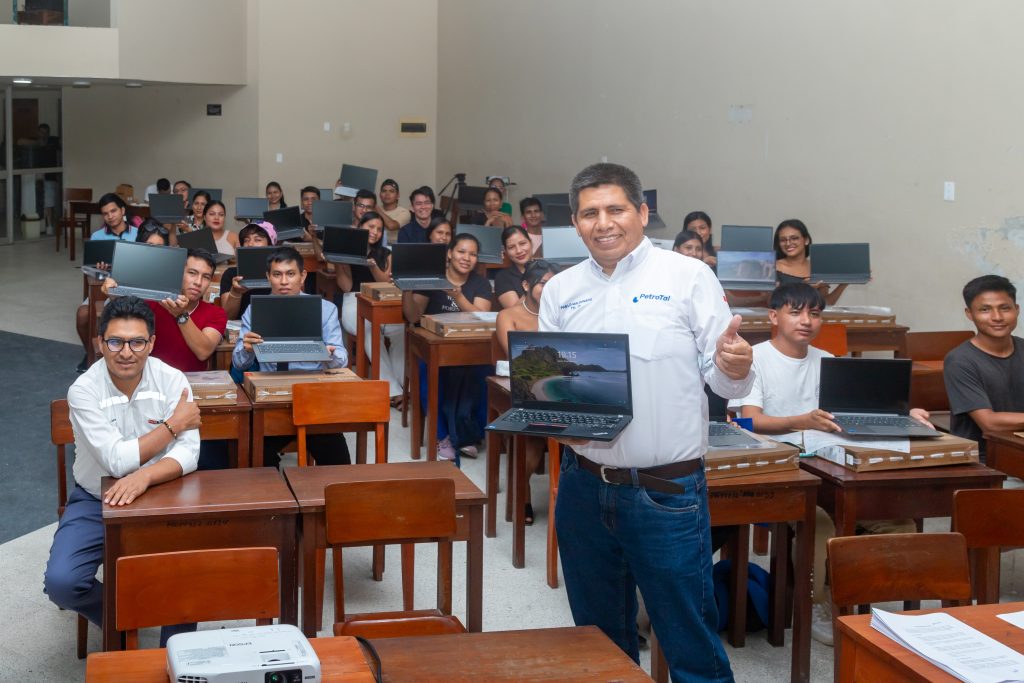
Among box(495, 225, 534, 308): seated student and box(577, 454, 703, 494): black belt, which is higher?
box(495, 225, 534, 308): seated student

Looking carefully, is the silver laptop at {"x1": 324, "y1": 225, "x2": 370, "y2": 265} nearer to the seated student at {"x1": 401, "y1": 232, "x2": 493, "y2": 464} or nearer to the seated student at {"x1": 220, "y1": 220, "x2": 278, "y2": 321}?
the seated student at {"x1": 220, "y1": 220, "x2": 278, "y2": 321}

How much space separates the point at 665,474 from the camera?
2543mm

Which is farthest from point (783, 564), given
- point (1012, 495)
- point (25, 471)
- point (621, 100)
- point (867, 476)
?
point (621, 100)

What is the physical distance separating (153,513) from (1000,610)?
2.12m

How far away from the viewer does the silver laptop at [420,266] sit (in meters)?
6.19

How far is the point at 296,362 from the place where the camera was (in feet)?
16.0

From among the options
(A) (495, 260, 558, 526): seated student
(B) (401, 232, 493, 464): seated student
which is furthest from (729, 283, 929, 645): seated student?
(B) (401, 232, 493, 464): seated student

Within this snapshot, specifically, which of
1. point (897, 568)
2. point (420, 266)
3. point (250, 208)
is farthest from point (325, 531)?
point (250, 208)

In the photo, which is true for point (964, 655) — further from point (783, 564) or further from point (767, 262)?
point (767, 262)

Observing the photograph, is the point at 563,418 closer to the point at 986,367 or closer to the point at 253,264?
the point at 986,367

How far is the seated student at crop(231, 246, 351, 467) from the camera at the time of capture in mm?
4742

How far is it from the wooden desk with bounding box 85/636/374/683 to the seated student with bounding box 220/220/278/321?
11.2 ft

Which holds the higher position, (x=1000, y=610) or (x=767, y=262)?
(x=767, y=262)

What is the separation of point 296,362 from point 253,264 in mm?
1460
